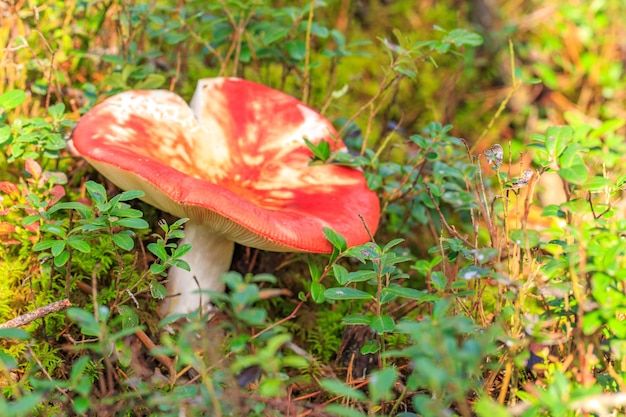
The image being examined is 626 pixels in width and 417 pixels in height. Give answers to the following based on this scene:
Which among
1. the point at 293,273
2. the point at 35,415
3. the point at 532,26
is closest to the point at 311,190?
the point at 293,273

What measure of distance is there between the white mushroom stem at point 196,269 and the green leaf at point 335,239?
0.64 meters

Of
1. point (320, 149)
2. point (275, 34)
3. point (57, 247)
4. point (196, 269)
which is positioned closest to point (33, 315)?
point (57, 247)

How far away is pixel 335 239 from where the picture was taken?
2311 millimetres

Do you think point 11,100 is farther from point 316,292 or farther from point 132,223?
point 316,292

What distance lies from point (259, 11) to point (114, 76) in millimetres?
880

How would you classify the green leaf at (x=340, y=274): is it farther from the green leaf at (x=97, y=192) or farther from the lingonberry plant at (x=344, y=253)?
the green leaf at (x=97, y=192)

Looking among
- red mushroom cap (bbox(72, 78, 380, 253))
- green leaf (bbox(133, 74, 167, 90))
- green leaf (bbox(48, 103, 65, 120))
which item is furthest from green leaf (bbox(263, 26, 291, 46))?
green leaf (bbox(48, 103, 65, 120))

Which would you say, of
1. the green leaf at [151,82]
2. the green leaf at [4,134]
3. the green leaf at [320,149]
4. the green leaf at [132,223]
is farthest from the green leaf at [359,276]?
the green leaf at [151,82]

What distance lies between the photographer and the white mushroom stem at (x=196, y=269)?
9.04ft

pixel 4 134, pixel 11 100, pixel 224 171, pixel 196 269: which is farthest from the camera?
pixel 224 171

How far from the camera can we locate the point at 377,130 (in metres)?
4.38

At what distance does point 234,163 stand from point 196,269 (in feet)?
1.76

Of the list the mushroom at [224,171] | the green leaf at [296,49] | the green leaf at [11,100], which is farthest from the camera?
the green leaf at [296,49]

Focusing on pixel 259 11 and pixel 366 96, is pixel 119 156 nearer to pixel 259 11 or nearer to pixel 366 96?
pixel 259 11
